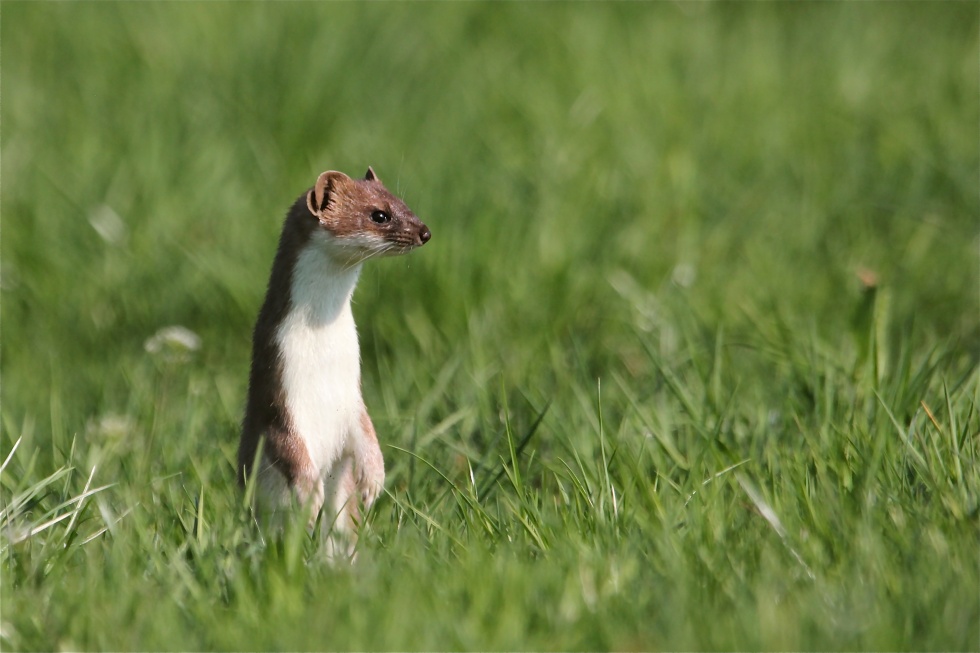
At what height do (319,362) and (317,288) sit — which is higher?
(317,288)

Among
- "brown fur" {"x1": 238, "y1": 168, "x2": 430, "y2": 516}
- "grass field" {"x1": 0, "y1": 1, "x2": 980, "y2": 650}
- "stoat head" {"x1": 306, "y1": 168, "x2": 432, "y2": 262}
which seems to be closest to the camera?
"grass field" {"x1": 0, "y1": 1, "x2": 980, "y2": 650}

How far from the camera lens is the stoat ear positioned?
141 inches

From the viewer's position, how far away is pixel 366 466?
11.8ft

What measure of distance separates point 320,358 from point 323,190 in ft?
1.60

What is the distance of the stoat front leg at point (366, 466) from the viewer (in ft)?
11.8

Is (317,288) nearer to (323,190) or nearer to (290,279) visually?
(290,279)

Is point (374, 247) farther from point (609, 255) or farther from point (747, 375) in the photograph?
point (609, 255)

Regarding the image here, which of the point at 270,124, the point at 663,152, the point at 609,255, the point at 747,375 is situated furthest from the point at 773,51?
the point at 747,375

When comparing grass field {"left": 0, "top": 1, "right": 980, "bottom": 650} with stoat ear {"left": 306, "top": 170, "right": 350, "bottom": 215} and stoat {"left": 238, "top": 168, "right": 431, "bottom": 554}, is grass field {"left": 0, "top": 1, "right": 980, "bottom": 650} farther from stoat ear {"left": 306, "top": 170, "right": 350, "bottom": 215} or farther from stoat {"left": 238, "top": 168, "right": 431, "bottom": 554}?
stoat ear {"left": 306, "top": 170, "right": 350, "bottom": 215}

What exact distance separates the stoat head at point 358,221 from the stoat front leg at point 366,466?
1.64 feet

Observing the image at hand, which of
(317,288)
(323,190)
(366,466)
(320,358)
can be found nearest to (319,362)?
(320,358)

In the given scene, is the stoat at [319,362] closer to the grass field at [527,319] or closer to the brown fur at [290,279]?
the brown fur at [290,279]

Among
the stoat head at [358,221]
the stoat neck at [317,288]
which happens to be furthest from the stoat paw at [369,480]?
the stoat head at [358,221]

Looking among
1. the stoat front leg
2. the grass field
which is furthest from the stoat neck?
the grass field
